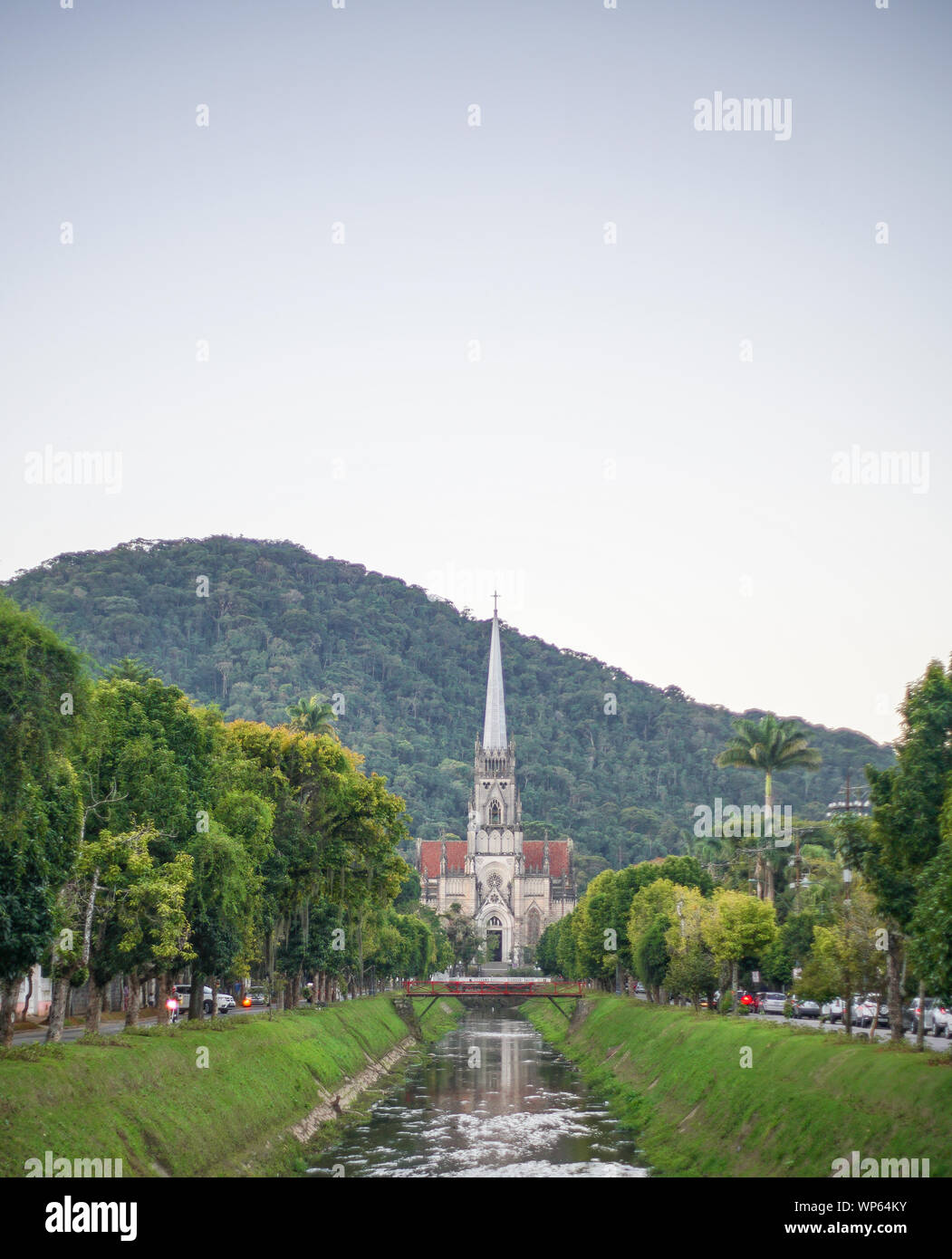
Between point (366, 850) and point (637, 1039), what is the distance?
19.4 metres

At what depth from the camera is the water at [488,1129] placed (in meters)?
46.8

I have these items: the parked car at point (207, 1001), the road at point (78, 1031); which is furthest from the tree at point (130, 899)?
the parked car at point (207, 1001)

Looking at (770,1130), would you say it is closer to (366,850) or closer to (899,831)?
Answer: (899,831)

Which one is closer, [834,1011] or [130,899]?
[130,899]

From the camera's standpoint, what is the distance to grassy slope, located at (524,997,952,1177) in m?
31.2

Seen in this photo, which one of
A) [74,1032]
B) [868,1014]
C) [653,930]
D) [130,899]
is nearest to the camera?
[130,899]

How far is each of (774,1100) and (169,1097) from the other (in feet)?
63.0

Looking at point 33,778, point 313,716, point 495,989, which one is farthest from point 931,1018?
point 495,989

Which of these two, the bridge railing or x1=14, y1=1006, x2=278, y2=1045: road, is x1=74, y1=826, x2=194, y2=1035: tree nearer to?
x1=14, y1=1006, x2=278, y2=1045: road

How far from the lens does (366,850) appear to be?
241 ft

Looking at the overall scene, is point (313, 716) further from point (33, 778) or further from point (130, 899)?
point (33, 778)

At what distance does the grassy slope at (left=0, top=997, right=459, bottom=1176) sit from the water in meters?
3.30

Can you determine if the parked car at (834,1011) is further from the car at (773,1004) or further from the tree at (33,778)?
the tree at (33,778)

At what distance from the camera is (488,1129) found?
57.7 meters
